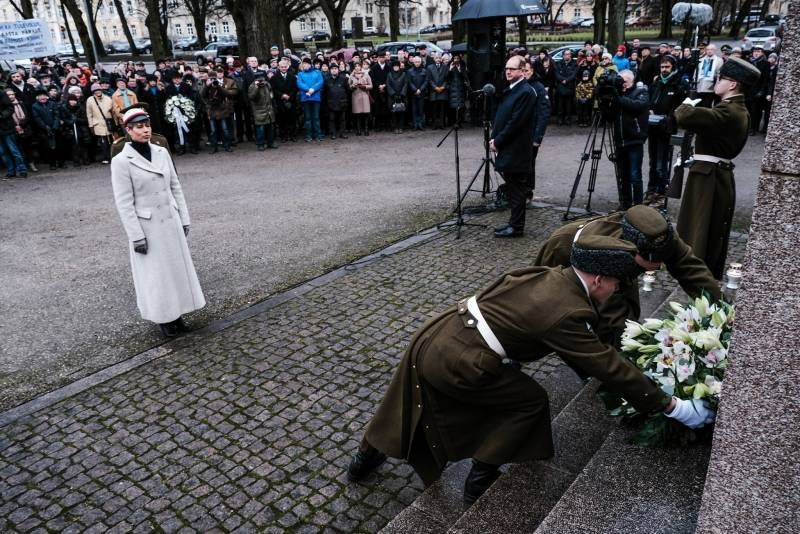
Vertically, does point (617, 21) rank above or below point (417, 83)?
above

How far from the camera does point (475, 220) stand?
9.28 meters

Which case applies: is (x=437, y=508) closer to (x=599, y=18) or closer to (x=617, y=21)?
(x=617, y=21)

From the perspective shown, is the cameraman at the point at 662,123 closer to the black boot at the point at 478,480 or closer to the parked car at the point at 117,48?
the black boot at the point at 478,480

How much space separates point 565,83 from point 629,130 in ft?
28.5

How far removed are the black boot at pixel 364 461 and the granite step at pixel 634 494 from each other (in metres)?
1.30

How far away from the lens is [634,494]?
115 inches

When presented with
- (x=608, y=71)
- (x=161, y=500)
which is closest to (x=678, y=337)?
(x=161, y=500)

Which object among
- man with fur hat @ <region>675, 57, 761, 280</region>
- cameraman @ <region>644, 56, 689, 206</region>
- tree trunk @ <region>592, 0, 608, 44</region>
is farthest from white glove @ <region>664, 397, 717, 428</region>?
tree trunk @ <region>592, 0, 608, 44</region>

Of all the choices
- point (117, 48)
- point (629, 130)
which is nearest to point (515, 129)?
point (629, 130)

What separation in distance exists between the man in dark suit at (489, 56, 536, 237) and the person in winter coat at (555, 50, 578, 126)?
9.49 meters

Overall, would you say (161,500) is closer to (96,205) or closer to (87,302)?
(87,302)

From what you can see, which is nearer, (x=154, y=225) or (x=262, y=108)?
(x=154, y=225)

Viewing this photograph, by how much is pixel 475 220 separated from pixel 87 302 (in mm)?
5099

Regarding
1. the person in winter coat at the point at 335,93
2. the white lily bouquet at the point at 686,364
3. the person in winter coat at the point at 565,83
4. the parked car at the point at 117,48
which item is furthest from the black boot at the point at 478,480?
the parked car at the point at 117,48
